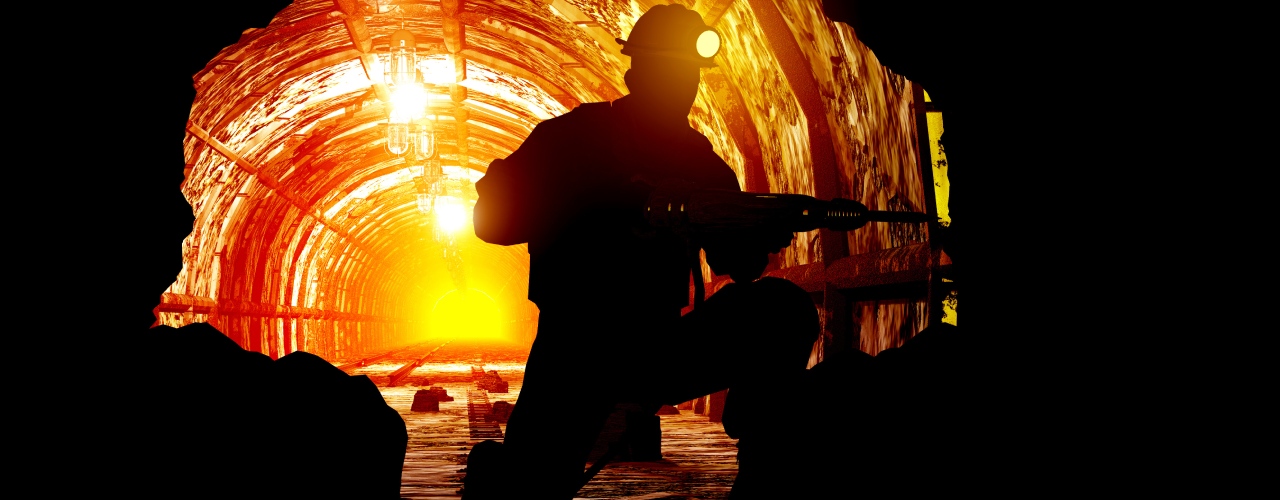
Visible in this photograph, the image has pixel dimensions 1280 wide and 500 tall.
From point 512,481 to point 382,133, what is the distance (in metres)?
12.2

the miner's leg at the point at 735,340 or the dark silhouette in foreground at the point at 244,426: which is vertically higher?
the miner's leg at the point at 735,340

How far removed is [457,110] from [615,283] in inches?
416

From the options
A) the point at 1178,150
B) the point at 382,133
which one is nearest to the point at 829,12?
the point at 1178,150

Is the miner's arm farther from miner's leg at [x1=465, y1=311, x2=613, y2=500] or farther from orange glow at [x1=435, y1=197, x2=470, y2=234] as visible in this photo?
orange glow at [x1=435, y1=197, x2=470, y2=234]

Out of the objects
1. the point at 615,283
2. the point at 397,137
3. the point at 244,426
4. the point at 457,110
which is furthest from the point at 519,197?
the point at 457,110

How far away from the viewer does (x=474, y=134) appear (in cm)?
1421

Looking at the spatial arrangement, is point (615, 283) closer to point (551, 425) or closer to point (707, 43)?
point (551, 425)

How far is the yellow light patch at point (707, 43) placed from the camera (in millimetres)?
2992

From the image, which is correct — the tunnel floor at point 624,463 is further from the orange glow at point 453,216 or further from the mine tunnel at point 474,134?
the orange glow at point 453,216

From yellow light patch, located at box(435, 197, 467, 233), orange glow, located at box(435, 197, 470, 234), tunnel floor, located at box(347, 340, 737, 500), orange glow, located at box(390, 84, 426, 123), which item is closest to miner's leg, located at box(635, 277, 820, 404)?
tunnel floor, located at box(347, 340, 737, 500)

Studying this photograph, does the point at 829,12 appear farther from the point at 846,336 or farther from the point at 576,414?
the point at 846,336

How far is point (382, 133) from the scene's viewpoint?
14086 mm

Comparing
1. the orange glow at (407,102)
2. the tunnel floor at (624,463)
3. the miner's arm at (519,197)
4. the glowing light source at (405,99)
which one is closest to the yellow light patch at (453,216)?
the orange glow at (407,102)

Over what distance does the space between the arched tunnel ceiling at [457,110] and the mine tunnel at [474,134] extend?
3 centimetres
